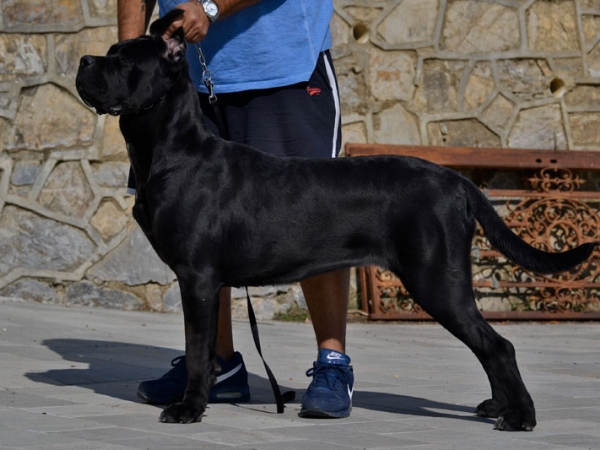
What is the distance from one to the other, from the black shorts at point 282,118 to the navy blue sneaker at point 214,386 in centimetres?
86

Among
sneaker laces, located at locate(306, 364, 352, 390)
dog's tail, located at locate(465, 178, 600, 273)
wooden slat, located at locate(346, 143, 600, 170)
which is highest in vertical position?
wooden slat, located at locate(346, 143, 600, 170)

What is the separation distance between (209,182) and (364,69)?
4.19 meters

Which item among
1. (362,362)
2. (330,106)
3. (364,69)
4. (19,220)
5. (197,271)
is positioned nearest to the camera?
(197,271)

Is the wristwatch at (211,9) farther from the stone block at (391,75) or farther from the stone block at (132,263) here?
the stone block at (391,75)

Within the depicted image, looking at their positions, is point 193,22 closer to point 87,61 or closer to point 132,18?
point 87,61

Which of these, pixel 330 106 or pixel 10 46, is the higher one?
pixel 10 46

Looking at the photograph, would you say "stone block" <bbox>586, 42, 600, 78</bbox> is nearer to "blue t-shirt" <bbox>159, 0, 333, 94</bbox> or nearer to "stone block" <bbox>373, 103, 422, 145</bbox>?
"stone block" <bbox>373, 103, 422, 145</bbox>

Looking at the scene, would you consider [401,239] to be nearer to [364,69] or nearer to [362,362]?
[362,362]

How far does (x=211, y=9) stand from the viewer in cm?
395

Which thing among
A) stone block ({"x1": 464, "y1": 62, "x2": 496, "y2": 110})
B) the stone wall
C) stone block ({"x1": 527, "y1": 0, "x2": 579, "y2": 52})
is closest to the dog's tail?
the stone wall

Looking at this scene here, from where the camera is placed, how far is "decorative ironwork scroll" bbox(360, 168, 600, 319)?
7934 millimetres

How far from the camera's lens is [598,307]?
323 inches

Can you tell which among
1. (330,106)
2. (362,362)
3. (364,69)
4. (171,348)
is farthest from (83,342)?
(364,69)

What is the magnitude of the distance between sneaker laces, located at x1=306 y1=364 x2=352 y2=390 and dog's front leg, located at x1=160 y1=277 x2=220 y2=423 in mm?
478
